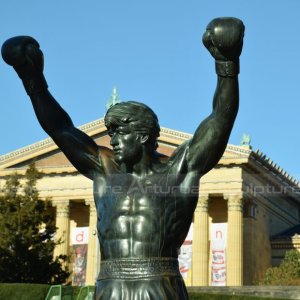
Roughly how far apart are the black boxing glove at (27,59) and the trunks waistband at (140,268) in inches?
45.1

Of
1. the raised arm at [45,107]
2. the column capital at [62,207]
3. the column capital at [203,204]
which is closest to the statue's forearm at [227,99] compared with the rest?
the raised arm at [45,107]

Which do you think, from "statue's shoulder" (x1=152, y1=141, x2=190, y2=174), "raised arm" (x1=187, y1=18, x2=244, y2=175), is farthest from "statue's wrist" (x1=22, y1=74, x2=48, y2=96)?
"raised arm" (x1=187, y1=18, x2=244, y2=175)

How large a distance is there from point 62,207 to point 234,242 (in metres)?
14.0

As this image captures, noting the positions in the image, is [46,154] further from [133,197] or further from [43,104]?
[133,197]

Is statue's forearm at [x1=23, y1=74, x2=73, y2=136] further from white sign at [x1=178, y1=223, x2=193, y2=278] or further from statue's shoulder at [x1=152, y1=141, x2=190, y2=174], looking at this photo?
white sign at [x1=178, y1=223, x2=193, y2=278]

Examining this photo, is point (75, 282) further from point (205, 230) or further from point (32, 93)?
point (32, 93)

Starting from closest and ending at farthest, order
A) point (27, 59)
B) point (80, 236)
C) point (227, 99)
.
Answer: point (227, 99), point (27, 59), point (80, 236)

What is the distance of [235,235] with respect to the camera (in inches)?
2594

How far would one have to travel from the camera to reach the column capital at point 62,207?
71062 millimetres

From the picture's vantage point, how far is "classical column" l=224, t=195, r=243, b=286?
6500 cm

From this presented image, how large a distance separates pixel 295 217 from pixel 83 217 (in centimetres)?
2042

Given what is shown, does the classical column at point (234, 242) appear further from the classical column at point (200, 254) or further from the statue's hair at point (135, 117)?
the statue's hair at point (135, 117)

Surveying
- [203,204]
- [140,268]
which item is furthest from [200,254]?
[140,268]

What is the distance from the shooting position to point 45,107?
533 cm
